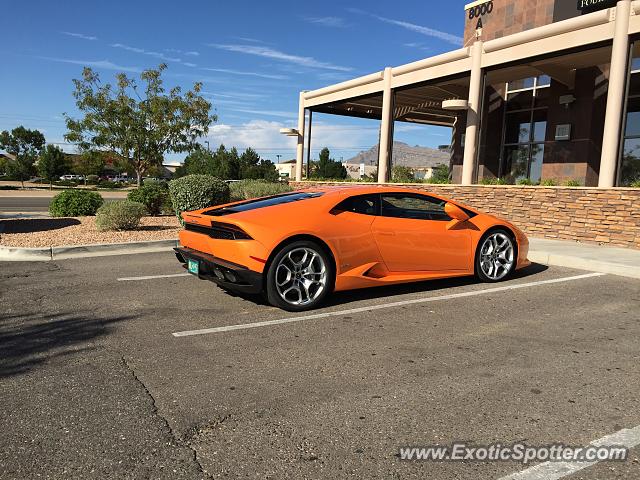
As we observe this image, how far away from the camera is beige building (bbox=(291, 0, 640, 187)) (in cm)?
1164

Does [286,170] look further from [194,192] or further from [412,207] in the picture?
[412,207]

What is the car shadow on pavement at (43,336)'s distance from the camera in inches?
151

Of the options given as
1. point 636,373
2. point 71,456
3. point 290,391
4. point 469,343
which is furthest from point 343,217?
point 71,456

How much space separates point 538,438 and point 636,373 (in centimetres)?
152

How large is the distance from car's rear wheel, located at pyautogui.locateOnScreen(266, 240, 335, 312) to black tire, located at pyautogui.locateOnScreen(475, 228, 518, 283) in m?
2.35

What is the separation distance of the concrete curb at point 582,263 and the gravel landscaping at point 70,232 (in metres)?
6.83

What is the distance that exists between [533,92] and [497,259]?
46.0 feet

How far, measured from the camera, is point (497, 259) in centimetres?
711

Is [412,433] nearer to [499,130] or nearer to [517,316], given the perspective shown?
[517,316]

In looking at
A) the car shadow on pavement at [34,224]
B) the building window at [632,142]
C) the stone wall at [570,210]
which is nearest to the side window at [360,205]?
the stone wall at [570,210]

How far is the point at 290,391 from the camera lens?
340cm

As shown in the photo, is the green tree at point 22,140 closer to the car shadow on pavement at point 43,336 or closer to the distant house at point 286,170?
the distant house at point 286,170

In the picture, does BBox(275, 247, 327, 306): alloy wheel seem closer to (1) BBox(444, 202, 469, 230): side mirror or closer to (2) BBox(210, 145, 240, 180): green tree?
(1) BBox(444, 202, 469, 230): side mirror

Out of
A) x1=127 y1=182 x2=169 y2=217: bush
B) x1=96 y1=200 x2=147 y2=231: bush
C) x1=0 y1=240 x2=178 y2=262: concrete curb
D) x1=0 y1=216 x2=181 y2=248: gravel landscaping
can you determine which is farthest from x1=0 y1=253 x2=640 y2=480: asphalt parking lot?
x1=127 y1=182 x2=169 y2=217: bush
